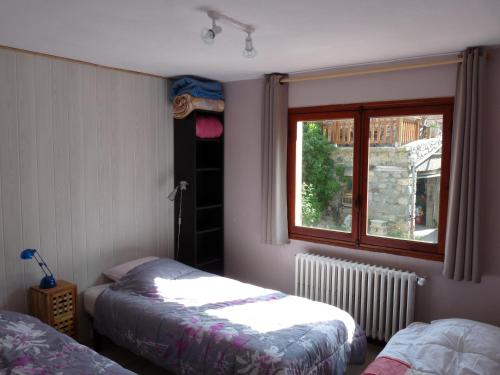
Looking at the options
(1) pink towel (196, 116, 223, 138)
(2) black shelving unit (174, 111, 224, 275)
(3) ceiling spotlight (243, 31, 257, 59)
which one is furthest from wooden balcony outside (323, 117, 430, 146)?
(3) ceiling spotlight (243, 31, 257, 59)

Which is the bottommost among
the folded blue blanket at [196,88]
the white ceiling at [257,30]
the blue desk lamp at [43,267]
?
the blue desk lamp at [43,267]

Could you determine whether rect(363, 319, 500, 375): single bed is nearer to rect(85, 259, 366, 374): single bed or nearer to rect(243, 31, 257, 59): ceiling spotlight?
rect(85, 259, 366, 374): single bed

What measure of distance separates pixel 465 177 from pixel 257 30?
1734 mm

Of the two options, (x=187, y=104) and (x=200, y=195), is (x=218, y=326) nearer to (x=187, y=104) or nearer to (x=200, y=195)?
(x=200, y=195)

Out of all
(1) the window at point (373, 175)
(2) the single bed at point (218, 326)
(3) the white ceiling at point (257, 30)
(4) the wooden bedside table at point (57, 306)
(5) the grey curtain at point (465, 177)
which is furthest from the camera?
(1) the window at point (373, 175)

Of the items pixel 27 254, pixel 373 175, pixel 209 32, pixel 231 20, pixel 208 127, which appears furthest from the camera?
pixel 208 127

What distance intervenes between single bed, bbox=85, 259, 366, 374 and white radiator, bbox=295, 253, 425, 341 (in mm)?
457

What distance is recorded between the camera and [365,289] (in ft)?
11.1

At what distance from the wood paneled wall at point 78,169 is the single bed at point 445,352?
92.9 inches

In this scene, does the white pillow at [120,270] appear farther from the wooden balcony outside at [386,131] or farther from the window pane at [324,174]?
the wooden balcony outside at [386,131]

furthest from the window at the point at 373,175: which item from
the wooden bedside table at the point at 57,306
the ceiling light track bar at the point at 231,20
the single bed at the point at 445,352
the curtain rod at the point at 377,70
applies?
the wooden bedside table at the point at 57,306

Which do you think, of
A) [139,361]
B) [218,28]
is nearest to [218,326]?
[139,361]

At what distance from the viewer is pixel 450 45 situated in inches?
109

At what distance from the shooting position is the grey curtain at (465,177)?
2799 millimetres
